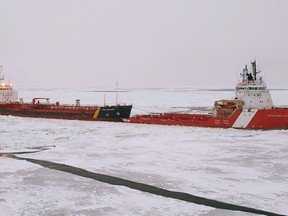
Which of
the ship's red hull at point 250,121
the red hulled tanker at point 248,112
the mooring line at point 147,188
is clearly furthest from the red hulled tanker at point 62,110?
the mooring line at point 147,188

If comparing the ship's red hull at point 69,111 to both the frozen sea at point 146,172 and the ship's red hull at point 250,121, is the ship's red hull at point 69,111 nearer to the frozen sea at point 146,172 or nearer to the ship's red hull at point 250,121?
the ship's red hull at point 250,121

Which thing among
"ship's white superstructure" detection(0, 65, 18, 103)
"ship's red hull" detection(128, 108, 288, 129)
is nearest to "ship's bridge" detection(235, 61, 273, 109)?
"ship's red hull" detection(128, 108, 288, 129)

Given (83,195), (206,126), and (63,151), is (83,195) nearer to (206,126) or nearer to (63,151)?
(63,151)

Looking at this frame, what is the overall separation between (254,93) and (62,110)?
669 inches

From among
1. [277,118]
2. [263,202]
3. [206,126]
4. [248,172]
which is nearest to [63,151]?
[248,172]

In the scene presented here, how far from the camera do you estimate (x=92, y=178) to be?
9.57 m

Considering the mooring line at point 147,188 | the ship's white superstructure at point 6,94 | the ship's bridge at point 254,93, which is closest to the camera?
the mooring line at point 147,188

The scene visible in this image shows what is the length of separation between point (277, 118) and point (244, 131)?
7.04 ft

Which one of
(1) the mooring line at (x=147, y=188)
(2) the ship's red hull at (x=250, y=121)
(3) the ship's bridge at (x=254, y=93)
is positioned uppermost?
(3) the ship's bridge at (x=254, y=93)

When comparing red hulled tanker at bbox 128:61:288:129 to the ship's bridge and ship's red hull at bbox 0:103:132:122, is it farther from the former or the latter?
ship's red hull at bbox 0:103:132:122

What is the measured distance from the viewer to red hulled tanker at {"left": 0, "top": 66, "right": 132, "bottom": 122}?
26.3m

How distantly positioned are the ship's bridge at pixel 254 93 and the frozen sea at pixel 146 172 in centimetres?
394

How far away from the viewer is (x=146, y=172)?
1021cm

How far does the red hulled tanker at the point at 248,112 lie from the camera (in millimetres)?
19719
